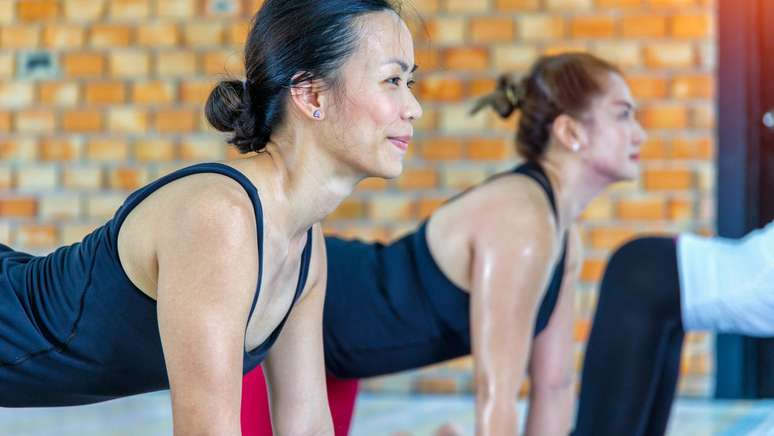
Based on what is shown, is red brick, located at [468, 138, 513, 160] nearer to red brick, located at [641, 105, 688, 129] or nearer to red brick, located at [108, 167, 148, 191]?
red brick, located at [641, 105, 688, 129]

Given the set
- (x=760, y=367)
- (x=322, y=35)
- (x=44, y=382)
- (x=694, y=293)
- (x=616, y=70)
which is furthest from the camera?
(x=760, y=367)

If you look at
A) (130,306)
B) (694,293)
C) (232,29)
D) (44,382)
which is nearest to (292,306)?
(130,306)

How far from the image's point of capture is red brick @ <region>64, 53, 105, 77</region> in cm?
402

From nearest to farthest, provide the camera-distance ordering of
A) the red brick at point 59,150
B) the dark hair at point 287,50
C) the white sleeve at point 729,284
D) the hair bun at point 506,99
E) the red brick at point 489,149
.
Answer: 1. the dark hair at point 287,50
2. the white sleeve at point 729,284
3. the hair bun at point 506,99
4. the red brick at point 489,149
5. the red brick at point 59,150

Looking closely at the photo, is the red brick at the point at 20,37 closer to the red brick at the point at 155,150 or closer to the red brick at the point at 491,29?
the red brick at the point at 155,150

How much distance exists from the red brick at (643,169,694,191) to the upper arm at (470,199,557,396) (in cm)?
150

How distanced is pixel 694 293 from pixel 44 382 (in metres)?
1.24

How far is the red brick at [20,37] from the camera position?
4047 millimetres

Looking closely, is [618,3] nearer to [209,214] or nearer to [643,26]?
[643,26]

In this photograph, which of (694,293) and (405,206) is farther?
(405,206)

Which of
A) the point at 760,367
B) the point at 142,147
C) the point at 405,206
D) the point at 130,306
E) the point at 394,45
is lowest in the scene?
the point at 760,367

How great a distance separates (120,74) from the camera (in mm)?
4012

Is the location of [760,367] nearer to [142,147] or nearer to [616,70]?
[616,70]

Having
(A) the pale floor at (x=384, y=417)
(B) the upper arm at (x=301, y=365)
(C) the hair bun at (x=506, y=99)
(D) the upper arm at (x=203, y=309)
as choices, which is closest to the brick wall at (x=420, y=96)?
(A) the pale floor at (x=384, y=417)
